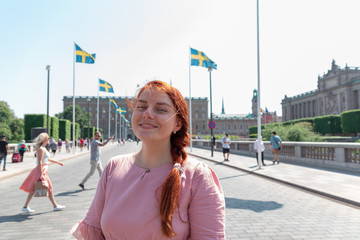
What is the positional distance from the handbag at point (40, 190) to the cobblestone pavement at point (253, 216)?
39cm

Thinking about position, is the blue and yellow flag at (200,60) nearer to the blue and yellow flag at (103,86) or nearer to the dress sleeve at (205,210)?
the blue and yellow flag at (103,86)

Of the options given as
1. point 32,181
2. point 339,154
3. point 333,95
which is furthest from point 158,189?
point 333,95

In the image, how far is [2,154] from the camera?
14219mm

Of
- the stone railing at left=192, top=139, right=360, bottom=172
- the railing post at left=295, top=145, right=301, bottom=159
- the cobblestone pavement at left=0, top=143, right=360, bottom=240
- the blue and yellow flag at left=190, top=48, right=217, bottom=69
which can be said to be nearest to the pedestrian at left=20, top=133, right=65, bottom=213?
the cobblestone pavement at left=0, top=143, right=360, bottom=240

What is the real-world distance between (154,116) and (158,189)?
1.33 ft

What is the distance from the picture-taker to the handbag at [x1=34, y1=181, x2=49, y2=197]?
6.18 m

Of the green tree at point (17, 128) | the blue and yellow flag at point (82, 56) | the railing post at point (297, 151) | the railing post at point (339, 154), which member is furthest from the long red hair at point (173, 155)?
the green tree at point (17, 128)

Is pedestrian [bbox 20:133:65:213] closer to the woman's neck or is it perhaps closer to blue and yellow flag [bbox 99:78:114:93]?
the woman's neck

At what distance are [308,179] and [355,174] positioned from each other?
104 inches

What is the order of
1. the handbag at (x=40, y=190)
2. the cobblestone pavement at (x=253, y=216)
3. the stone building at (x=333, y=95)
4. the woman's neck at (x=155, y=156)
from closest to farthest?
the woman's neck at (x=155, y=156)
the cobblestone pavement at (x=253, y=216)
the handbag at (x=40, y=190)
the stone building at (x=333, y=95)

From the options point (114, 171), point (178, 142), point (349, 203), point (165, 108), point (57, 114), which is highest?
point (57, 114)

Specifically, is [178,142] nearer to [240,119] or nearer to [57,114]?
[57,114]

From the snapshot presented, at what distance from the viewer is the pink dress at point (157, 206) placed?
149cm

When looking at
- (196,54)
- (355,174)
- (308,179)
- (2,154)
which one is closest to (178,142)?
(308,179)
